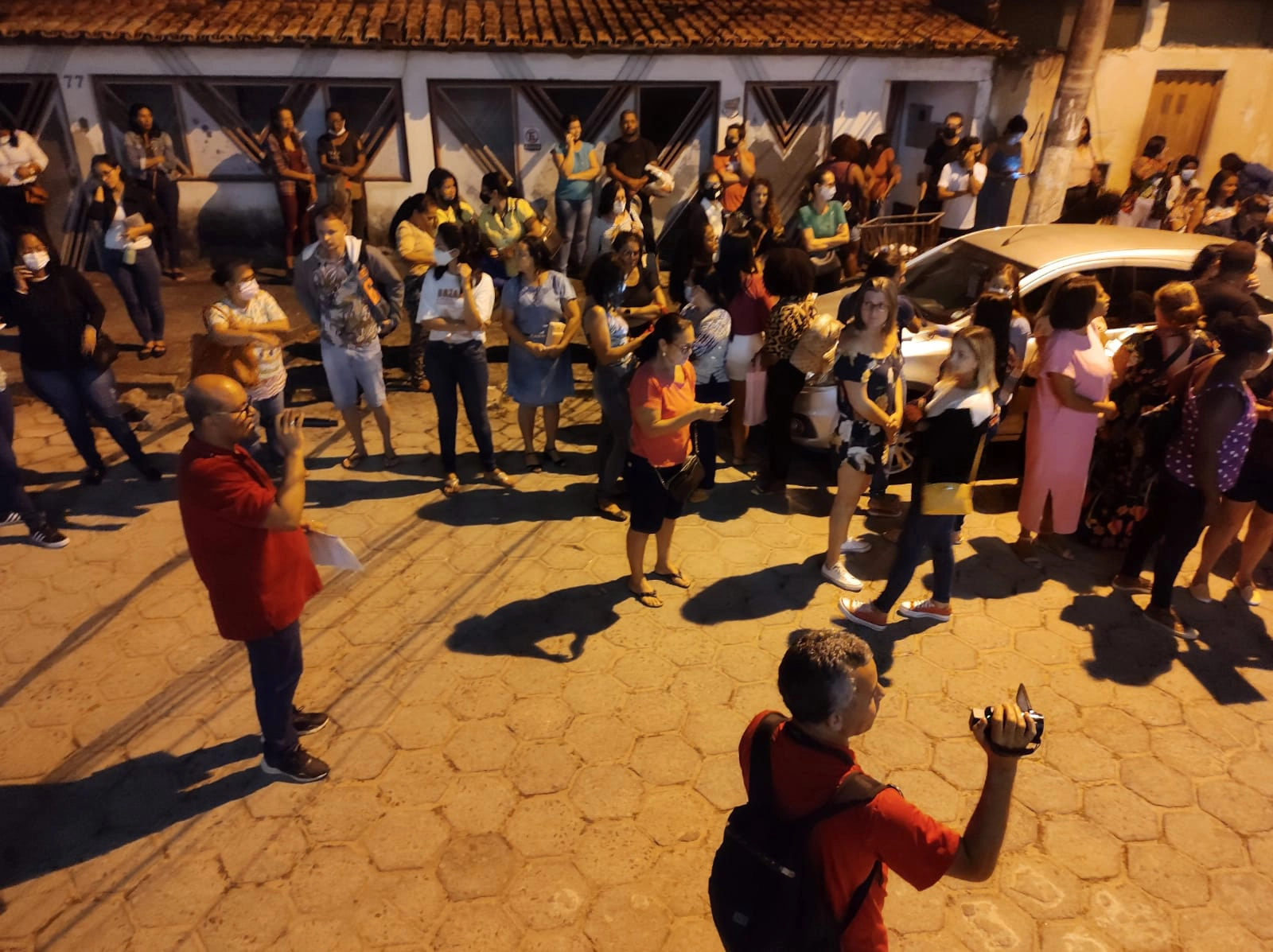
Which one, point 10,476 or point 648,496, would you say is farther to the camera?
point 10,476

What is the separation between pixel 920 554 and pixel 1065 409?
1458 mm

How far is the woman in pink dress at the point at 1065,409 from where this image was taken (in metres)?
5.22

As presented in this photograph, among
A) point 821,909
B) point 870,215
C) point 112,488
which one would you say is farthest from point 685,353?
point 870,215

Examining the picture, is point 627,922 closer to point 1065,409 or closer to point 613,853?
point 613,853

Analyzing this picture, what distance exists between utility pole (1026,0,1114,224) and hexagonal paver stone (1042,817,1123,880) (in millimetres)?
9013

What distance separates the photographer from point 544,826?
3986 millimetres

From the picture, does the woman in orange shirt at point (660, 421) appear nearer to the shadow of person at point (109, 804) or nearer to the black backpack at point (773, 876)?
the shadow of person at point (109, 804)

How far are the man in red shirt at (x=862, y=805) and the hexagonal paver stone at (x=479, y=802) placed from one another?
2028 mm

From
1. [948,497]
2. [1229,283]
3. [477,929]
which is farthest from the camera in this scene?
[1229,283]

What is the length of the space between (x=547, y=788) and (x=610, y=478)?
2.65 m

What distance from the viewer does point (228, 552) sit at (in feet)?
11.8

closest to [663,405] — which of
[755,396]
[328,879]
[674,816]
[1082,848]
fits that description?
[755,396]

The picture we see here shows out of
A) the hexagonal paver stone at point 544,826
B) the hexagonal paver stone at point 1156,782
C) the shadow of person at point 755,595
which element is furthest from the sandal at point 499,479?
the hexagonal paver stone at point 1156,782

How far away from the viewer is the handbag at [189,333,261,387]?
5227 millimetres
